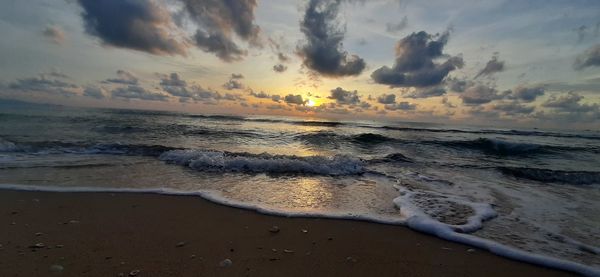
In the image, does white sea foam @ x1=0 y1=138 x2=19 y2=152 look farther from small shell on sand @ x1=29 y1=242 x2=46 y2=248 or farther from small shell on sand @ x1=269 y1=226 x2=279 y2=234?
small shell on sand @ x1=269 y1=226 x2=279 y2=234

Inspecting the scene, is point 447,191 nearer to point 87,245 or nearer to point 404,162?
point 404,162

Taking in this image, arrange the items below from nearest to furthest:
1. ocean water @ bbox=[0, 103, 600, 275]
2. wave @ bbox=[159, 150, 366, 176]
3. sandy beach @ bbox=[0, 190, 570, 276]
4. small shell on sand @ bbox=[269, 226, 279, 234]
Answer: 1. sandy beach @ bbox=[0, 190, 570, 276]
2. small shell on sand @ bbox=[269, 226, 279, 234]
3. ocean water @ bbox=[0, 103, 600, 275]
4. wave @ bbox=[159, 150, 366, 176]

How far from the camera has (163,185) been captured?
22.9 ft

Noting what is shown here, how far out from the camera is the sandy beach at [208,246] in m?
3.26

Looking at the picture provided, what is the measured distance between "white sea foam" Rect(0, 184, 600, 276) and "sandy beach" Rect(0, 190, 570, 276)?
0.51ft

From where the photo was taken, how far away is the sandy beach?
3260mm

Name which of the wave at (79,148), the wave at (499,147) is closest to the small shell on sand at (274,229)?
the wave at (79,148)

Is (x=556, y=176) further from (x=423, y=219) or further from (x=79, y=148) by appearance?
(x=79, y=148)

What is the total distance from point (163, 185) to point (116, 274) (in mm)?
4132

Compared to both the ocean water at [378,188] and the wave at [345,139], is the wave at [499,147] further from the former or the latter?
the ocean water at [378,188]

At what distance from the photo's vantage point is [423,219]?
16.5ft

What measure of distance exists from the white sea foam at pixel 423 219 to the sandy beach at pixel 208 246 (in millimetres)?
157

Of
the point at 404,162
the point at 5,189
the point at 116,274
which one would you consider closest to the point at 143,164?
the point at 5,189

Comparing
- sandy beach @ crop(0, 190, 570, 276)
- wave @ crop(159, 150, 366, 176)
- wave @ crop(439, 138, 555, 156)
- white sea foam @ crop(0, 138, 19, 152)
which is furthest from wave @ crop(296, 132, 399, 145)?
sandy beach @ crop(0, 190, 570, 276)
